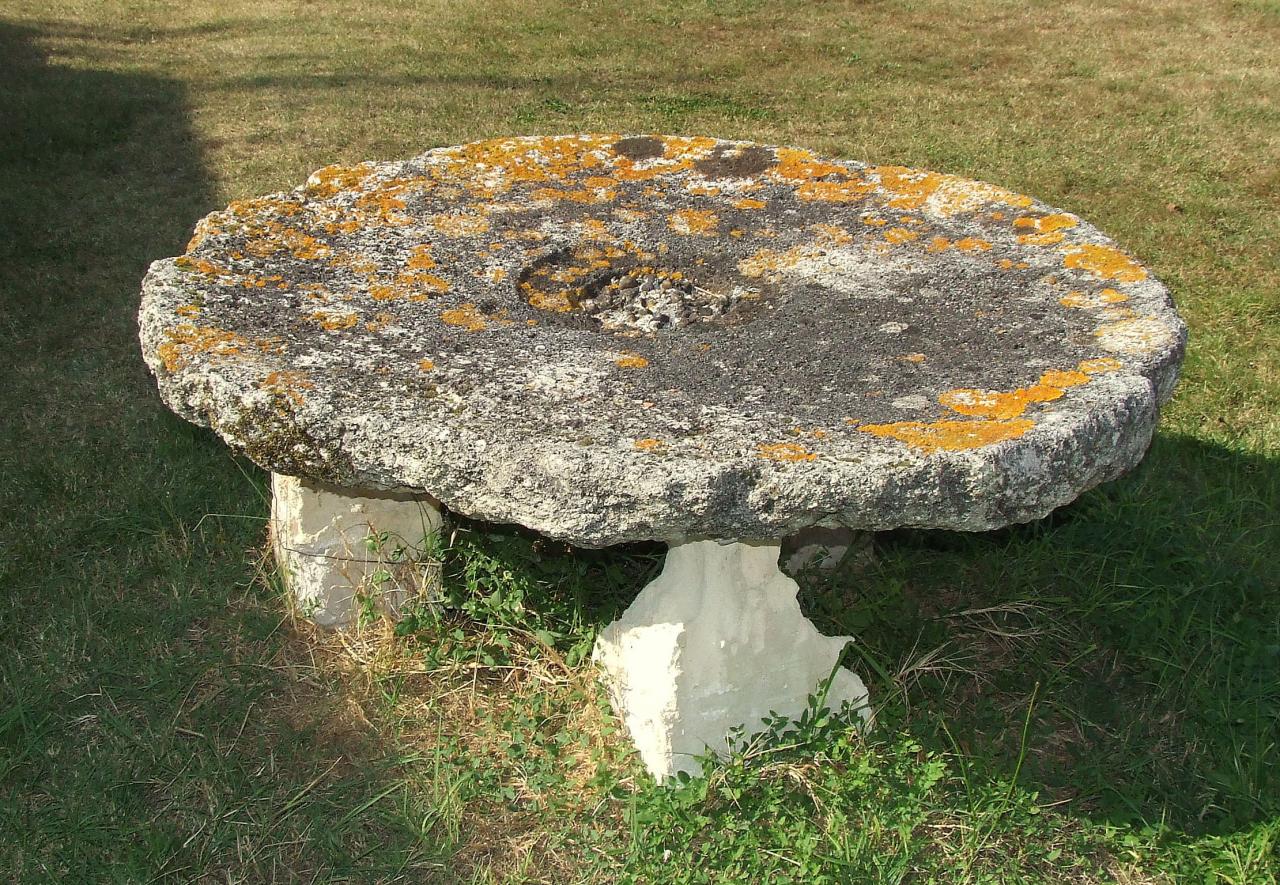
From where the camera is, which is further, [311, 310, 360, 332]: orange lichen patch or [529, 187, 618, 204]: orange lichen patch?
[529, 187, 618, 204]: orange lichen patch

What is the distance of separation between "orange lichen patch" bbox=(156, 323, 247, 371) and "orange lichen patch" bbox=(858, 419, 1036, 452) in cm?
118

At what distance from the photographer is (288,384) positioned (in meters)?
2.15

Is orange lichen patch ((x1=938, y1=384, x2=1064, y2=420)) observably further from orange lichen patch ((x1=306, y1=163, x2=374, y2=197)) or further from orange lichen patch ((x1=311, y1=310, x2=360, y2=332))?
orange lichen patch ((x1=306, y1=163, x2=374, y2=197))

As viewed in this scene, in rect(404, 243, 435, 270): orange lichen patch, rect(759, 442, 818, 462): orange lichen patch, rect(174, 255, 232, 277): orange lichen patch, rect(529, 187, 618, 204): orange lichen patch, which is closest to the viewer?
rect(759, 442, 818, 462): orange lichen patch

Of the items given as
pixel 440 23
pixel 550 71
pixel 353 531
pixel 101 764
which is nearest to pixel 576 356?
pixel 353 531

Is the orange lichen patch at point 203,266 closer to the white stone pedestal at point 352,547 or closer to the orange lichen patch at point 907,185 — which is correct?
the white stone pedestal at point 352,547

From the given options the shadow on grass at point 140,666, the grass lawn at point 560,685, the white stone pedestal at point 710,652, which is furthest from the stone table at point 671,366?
the shadow on grass at point 140,666

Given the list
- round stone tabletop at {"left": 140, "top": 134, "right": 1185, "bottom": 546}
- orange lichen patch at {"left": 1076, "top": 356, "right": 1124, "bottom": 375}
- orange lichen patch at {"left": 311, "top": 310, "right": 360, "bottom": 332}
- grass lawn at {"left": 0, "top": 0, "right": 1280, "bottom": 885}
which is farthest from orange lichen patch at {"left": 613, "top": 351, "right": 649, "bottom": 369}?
orange lichen patch at {"left": 1076, "top": 356, "right": 1124, "bottom": 375}

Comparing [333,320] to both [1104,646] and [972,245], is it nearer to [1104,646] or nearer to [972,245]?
[972,245]

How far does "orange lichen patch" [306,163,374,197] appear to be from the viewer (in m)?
3.08

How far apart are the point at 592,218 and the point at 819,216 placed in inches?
23.0

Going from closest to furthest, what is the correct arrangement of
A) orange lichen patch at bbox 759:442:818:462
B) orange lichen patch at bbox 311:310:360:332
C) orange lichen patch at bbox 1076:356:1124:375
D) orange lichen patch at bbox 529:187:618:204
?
orange lichen patch at bbox 759:442:818:462, orange lichen patch at bbox 1076:356:1124:375, orange lichen patch at bbox 311:310:360:332, orange lichen patch at bbox 529:187:618:204

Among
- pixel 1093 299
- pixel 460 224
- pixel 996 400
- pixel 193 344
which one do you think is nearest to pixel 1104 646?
pixel 1093 299

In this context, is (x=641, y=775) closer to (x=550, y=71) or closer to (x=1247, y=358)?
(x=1247, y=358)
